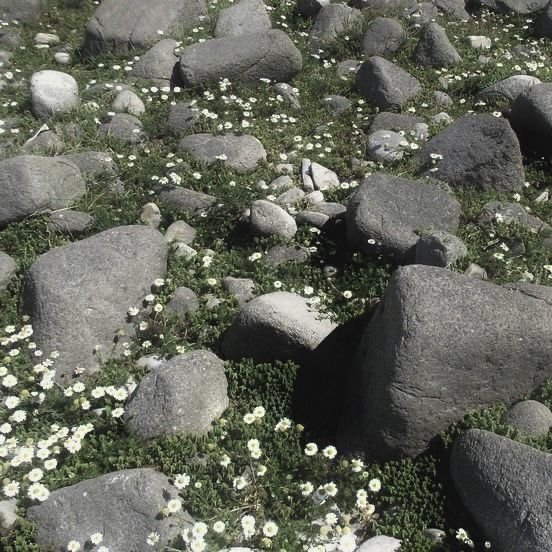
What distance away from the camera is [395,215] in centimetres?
630

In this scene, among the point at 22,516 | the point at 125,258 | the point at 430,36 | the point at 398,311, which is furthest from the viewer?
the point at 430,36

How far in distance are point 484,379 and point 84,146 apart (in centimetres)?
559

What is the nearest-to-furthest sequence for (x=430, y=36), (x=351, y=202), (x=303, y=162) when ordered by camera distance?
(x=351, y=202), (x=303, y=162), (x=430, y=36)

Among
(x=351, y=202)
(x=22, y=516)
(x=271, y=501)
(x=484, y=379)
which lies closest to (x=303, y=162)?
(x=351, y=202)

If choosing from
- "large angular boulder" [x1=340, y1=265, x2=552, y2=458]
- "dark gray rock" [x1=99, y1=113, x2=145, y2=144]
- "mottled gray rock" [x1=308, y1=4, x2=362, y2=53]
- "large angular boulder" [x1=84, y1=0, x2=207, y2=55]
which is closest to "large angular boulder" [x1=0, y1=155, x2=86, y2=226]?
"dark gray rock" [x1=99, y1=113, x2=145, y2=144]

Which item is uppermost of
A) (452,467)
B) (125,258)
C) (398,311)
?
(398,311)

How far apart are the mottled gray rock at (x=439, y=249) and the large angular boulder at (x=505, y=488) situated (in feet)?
6.01

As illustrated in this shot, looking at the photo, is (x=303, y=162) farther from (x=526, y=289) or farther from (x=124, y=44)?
(x=124, y=44)

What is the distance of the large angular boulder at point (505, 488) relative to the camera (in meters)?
3.87

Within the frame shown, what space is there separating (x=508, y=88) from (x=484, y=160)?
7.85 ft

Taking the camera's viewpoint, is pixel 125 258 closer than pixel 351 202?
Yes

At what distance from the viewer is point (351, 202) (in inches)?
253

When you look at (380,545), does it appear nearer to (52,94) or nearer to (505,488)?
(505,488)

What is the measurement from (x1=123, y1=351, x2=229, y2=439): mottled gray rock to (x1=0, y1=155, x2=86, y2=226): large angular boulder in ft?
8.55
